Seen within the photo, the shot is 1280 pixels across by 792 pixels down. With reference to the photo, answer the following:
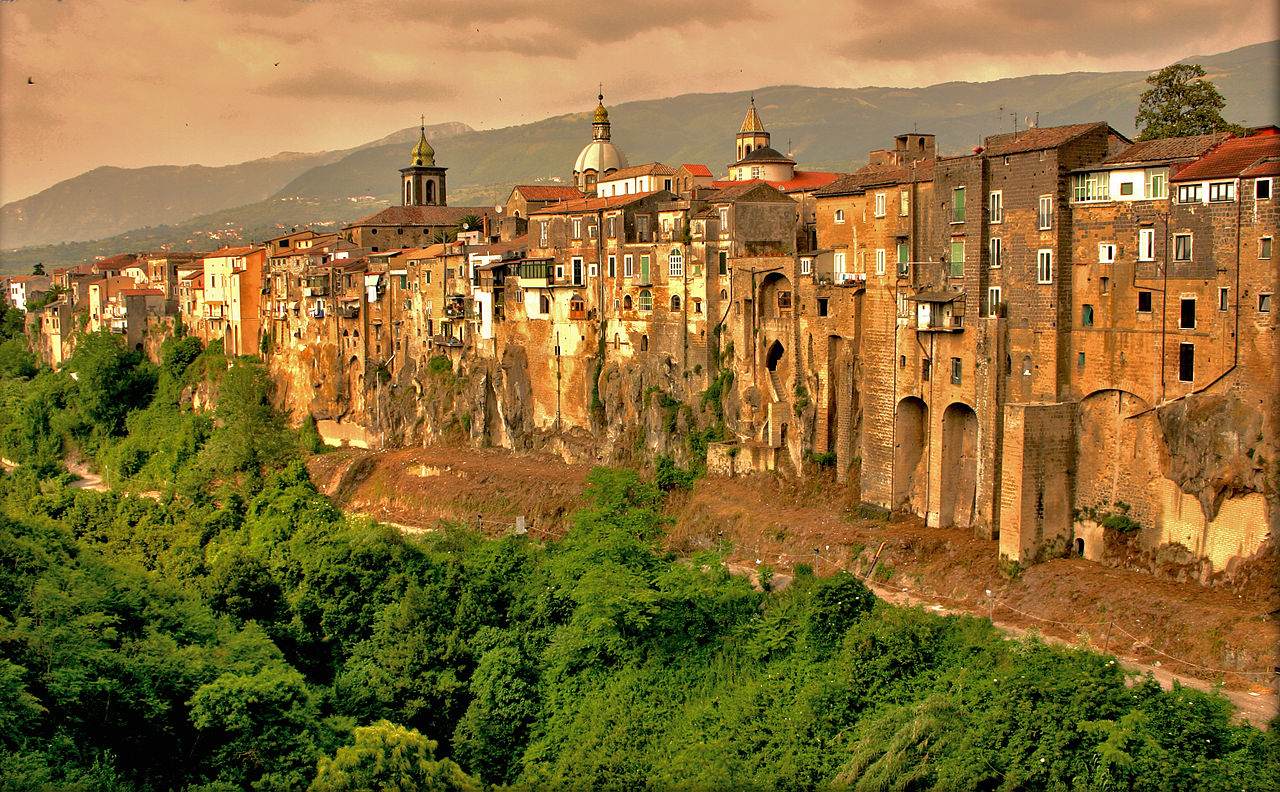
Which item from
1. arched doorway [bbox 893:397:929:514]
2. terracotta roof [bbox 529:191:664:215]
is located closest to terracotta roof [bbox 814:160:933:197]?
arched doorway [bbox 893:397:929:514]

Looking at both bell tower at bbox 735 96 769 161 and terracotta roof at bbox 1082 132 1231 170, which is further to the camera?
bell tower at bbox 735 96 769 161

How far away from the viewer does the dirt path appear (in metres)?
28.6

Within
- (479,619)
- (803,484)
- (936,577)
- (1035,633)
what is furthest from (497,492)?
(1035,633)

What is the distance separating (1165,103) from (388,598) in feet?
99.7

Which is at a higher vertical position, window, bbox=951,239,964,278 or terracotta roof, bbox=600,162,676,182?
terracotta roof, bbox=600,162,676,182

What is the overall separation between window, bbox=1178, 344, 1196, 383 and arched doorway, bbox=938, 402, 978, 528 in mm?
7114

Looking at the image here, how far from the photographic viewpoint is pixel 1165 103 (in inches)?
1652

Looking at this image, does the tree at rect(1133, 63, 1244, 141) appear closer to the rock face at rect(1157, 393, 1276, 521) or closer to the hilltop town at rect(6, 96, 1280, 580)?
the hilltop town at rect(6, 96, 1280, 580)

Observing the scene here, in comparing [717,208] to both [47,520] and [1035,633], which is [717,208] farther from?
[47,520]

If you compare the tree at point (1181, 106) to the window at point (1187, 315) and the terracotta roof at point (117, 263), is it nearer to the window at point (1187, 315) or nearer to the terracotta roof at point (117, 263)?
the window at point (1187, 315)

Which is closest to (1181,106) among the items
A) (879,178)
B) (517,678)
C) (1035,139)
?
(1035,139)

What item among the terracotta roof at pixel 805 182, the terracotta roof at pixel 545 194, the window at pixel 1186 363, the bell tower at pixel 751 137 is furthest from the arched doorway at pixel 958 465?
the bell tower at pixel 751 137

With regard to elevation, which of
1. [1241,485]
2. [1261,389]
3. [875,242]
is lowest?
[1241,485]

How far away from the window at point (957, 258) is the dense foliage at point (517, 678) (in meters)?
10.6
